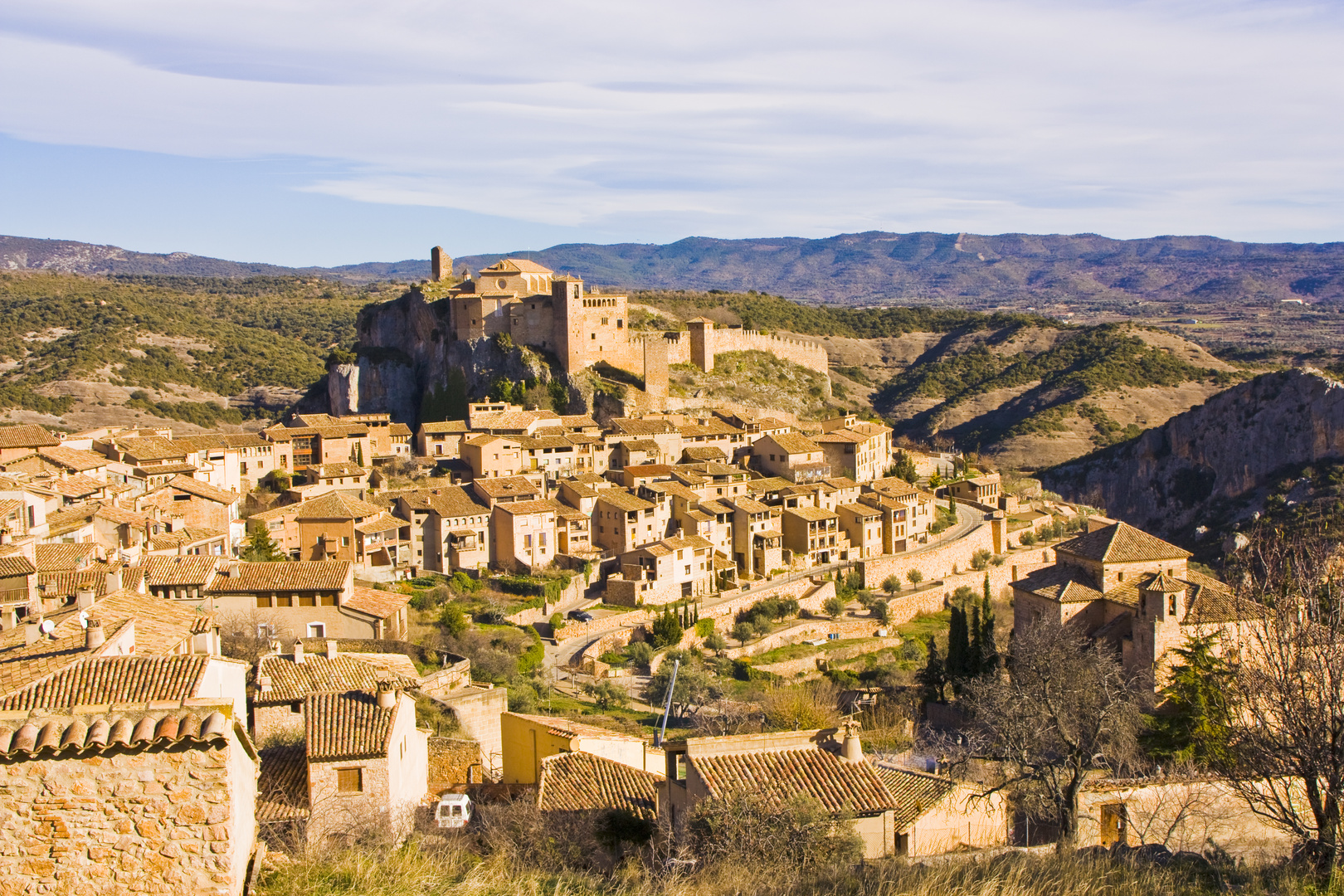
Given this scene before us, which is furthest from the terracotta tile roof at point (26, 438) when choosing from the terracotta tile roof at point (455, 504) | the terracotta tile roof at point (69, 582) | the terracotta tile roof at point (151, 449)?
the terracotta tile roof at point (69, 582)

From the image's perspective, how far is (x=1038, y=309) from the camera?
518ft

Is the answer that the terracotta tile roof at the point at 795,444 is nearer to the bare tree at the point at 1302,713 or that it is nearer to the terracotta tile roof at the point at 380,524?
the terracotta tile roof at the point at 380,524

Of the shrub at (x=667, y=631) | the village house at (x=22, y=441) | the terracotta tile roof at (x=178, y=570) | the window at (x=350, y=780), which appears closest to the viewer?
the window at (x=350, y=780)

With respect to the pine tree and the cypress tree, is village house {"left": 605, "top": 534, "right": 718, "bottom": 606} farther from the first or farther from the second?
the cypress tree

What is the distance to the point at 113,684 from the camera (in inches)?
305

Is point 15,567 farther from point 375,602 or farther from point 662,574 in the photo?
point 662,574

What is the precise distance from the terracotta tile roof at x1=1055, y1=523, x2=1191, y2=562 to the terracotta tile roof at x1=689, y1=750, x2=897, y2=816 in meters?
11.9

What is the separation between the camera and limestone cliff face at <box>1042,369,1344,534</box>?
46.2 meters

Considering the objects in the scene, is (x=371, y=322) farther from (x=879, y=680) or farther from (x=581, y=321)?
(x=879, y=680)

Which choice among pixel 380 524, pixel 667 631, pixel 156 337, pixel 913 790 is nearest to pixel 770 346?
pixel 380 524

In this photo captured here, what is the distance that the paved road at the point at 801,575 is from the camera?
26.8 m

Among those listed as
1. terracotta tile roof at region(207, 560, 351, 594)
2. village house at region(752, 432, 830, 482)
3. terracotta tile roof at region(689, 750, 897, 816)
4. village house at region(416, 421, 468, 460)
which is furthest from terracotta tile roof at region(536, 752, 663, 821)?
village house at region(416, 421, 468, 460)

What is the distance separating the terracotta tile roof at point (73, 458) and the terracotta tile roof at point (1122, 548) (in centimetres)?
2469

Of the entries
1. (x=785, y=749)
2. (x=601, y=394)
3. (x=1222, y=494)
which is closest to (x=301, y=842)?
(x=785, y=749)
